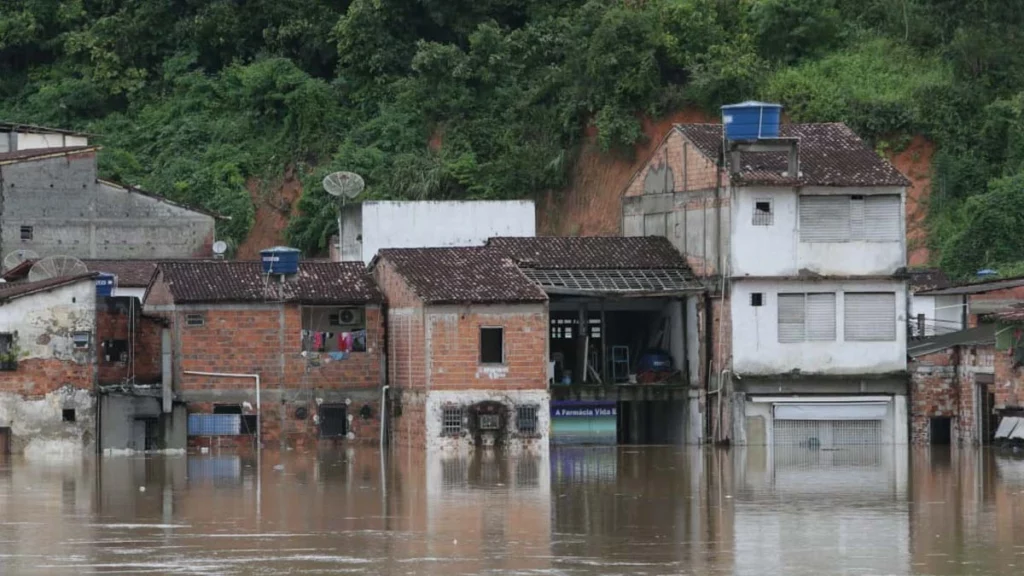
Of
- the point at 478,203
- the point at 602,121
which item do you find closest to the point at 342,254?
the point at 478,203

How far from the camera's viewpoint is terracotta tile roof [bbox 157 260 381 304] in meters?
52.6

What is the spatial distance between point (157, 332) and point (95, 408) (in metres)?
2.75

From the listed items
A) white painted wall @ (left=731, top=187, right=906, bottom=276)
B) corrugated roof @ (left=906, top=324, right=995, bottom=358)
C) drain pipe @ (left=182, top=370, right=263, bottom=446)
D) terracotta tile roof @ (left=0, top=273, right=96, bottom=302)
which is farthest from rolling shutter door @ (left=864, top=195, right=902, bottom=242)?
terracotta tile roof @ (left=0, top=273, right=96, bottom=302)

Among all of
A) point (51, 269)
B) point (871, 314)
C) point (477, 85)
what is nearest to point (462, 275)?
point (871, 314)

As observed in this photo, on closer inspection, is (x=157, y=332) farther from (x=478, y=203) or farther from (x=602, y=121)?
(x=602, y=121)

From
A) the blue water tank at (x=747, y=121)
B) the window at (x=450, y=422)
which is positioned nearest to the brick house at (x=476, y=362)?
the window at (x=450, y=422)

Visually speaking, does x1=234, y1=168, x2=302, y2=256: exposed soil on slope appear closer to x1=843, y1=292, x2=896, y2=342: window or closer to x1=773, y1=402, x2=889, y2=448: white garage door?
x1=773, y1=402, x2=889, y2=448: white garage door

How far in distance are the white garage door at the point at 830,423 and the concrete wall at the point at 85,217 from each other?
22.3 meters

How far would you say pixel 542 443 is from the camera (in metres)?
51.2

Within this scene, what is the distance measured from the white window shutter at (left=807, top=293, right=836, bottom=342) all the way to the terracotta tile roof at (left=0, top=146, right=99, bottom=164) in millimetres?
23876

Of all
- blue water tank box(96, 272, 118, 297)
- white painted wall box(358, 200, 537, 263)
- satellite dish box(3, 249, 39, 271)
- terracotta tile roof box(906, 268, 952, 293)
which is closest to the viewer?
blue water tank box(96, 272, 118, 297)

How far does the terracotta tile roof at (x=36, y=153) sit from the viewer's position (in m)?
65.9

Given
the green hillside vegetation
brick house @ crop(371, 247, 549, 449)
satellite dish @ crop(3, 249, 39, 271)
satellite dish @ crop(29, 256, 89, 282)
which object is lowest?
brick house @ crop(371, 247, 549, 449)

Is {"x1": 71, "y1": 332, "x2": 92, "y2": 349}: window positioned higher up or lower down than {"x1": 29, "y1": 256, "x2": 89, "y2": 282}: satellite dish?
lower down
